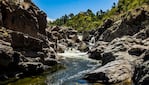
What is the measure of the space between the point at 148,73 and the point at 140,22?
188ft

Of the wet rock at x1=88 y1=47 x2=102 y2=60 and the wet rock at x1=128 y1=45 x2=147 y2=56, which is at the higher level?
the wet rock at x1=88 y1=47 x2=102 y2=60

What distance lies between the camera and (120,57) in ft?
169

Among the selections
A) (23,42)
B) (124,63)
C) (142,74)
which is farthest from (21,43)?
(142,74)

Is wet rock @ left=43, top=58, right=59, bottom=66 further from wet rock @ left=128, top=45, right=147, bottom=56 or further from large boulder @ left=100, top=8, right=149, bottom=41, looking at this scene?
large boulder @ left=100, top=8, right=149, bottom=41

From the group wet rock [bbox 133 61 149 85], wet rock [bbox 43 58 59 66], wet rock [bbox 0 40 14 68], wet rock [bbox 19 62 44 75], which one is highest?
wet rock [bbox 0 40 14 68]

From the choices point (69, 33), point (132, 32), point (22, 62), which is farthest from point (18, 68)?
point (69, 33)

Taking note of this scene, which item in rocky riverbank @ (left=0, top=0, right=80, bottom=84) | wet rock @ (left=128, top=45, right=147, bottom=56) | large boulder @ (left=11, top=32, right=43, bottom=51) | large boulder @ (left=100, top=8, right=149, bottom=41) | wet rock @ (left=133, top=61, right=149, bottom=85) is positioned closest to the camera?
wet rock @ (left=133, top=61, right=149, bottom=85)

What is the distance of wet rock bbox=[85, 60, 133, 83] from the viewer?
140 feet

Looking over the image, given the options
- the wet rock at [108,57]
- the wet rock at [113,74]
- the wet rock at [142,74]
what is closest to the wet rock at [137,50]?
the wet rock at [108,57]

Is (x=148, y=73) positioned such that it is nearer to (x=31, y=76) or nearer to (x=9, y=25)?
(x=31, y=76)

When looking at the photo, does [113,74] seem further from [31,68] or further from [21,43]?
[21,43]

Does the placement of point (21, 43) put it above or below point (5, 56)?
above

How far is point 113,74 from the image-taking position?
42969 mm

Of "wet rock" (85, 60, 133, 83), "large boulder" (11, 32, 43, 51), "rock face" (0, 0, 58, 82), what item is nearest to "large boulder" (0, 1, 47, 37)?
"rock face" (0, 0, 58, 82)
